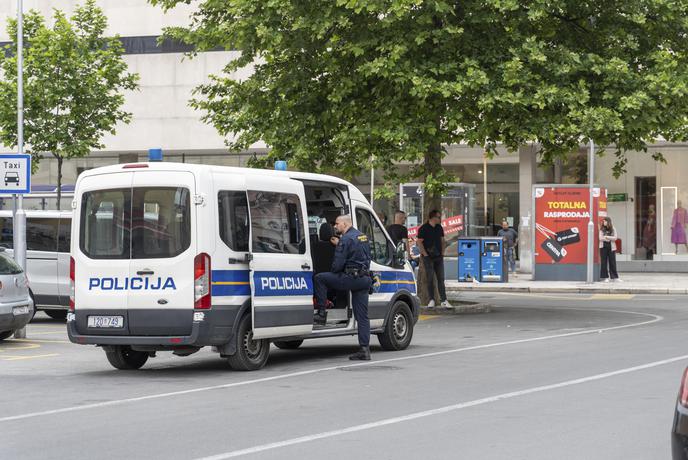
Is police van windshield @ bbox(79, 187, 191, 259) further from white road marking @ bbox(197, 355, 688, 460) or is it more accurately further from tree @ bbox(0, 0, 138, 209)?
tree @ bbox(0, 0, 138, 209)

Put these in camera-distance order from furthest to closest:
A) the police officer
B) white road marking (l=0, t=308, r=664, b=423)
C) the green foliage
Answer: the green foliage, the police officer, white road marking (l=0, t=308, r=664, b=423)

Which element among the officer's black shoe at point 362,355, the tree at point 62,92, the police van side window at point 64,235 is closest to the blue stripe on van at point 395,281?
the officer's black shoe at point 362,355

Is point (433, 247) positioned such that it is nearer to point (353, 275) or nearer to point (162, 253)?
point (353, 275)

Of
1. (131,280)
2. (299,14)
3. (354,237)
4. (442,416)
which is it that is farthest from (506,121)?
(442,416)

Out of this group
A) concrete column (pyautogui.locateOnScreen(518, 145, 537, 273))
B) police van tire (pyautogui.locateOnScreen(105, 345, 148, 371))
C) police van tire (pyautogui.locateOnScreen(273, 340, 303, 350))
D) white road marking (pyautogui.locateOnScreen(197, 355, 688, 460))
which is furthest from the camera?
concrete column (pyautogui.locateOnScreen(518, 145, 537, 273))

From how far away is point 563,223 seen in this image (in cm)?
3359

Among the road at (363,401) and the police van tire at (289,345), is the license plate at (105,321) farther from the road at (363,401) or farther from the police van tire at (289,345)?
the police van tire at (289,345)

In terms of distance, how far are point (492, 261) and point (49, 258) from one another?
15.5 metres

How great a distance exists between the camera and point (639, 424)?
9188 mm

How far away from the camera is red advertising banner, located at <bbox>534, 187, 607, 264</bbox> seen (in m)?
33.5

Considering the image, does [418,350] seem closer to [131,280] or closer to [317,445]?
[131,280]

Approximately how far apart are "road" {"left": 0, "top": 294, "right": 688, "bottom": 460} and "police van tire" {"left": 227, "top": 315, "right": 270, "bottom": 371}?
0.18m

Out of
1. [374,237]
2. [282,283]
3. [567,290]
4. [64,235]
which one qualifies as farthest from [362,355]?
[567,290]

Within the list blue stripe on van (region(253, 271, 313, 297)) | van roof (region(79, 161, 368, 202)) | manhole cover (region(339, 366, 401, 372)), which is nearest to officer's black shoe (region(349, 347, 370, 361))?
manhole cover (region(339, 366, 401, 372))
